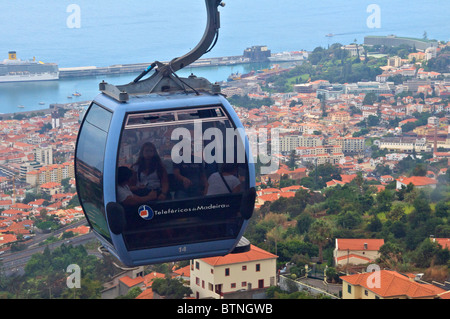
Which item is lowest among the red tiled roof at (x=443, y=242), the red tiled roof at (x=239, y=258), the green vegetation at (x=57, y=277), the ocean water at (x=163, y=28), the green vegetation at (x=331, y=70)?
the green vegetation at (x=57, y=277)

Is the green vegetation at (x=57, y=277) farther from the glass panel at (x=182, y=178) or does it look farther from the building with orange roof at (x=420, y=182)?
the glass panel at (x=182, y=178)

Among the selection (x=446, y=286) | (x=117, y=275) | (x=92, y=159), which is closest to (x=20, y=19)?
(x=117, y=275)

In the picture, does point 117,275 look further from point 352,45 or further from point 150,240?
point 352,45

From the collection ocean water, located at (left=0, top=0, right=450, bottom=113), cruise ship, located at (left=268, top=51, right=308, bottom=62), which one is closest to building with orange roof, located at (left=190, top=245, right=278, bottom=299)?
ocean water, located at (left=0, top=0, right=450, bottom=113)

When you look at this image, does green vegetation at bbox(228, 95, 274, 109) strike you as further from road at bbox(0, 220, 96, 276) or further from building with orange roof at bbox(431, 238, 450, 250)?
building with orange roof at bbox(431, 238, 450, 250)

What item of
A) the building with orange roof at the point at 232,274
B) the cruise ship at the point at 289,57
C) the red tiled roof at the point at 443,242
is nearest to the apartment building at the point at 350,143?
the red tiled roof at the point at 443,242
